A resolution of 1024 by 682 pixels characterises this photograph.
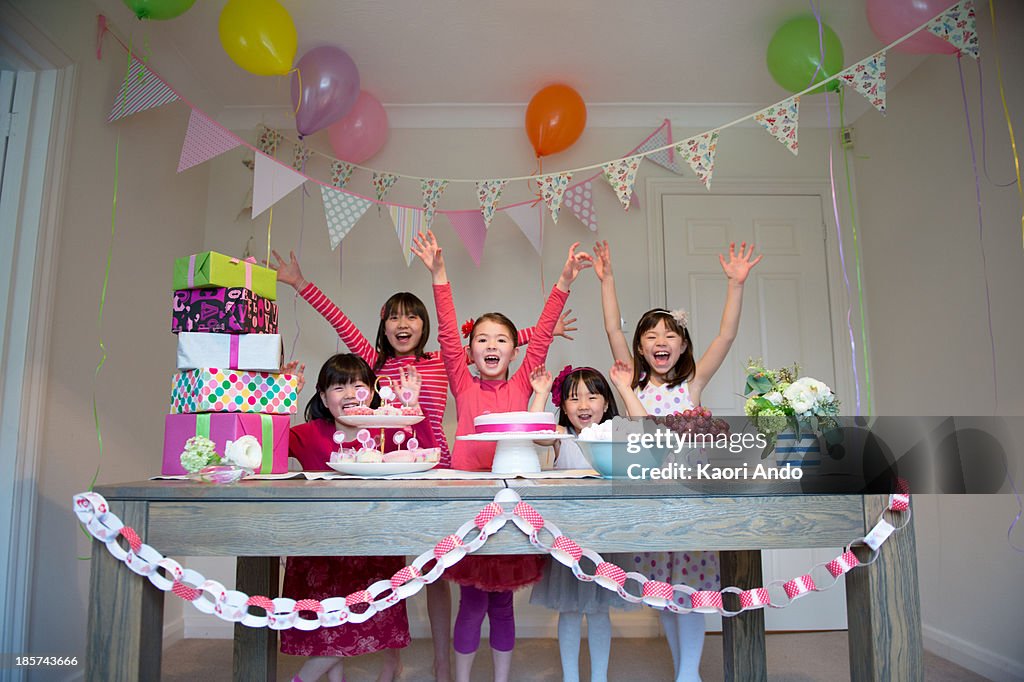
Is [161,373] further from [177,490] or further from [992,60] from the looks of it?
[992,60]

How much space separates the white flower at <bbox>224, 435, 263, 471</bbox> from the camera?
1.59 meters

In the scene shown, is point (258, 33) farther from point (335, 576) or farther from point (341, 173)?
point (335, 576)

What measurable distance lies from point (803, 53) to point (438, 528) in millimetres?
2405

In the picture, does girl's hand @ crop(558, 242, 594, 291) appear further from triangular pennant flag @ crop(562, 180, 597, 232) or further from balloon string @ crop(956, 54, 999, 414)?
balloon string @ crop(956, 54, 999, 414)

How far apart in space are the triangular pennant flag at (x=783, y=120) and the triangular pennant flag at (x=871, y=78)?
21 cm

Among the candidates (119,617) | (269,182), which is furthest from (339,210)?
(119,617)

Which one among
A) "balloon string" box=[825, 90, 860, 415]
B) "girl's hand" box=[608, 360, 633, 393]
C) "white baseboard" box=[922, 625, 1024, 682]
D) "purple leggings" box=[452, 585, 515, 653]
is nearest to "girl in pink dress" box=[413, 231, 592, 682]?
"purple leggings" box=[452, 585, 515, 653]

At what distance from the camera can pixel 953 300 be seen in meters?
2.82

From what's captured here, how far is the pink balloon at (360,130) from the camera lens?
3.27 m

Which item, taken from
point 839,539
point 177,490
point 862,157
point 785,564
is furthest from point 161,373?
point 862,157

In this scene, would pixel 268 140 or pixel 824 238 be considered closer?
pixel 268 140

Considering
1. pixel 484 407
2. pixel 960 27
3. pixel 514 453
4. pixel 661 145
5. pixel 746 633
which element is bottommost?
pixel 746 633

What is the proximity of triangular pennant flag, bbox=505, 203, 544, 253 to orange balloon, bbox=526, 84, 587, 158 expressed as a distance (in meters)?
A: 0.28

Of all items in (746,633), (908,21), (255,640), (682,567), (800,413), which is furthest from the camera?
(908,21)
